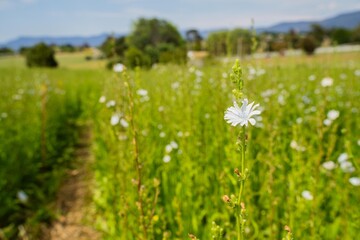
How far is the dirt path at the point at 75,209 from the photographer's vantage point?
3.46 metres

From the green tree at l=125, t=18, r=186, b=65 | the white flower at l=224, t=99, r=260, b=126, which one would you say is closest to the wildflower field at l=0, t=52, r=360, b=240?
the white flower at l=224, t=99, r=260, b=126

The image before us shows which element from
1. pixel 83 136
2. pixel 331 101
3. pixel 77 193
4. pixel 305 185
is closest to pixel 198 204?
pixel 305 185

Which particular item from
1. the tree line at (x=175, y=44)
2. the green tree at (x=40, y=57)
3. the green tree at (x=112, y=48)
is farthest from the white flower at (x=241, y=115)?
the green tree at (x=40, y=57)

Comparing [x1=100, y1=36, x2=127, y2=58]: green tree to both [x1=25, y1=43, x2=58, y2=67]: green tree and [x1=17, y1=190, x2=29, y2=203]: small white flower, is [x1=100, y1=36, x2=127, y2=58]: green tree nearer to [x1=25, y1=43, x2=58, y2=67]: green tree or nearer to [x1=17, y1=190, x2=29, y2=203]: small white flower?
[x1=17, y1=190, x2=29, y2=203]: small white flower

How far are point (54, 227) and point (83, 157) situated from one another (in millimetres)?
2067

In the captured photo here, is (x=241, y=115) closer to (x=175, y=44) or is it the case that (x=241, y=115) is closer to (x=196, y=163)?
(x=196, y=163)

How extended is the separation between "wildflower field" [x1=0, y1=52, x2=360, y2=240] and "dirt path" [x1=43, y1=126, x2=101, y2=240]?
7 cm

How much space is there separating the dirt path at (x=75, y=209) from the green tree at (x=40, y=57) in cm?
2866

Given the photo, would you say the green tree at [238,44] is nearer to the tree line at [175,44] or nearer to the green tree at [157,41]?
the tree line at [175,44]

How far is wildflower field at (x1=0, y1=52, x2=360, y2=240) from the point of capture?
2.13 meters

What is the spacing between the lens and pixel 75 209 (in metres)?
3.95

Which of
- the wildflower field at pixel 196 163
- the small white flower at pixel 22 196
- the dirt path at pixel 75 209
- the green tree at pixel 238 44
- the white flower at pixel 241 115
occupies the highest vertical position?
the green tree at pixel 238 44

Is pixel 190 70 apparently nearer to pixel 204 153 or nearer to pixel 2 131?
pixel 204 153

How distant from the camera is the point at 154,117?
4137 millimetres
